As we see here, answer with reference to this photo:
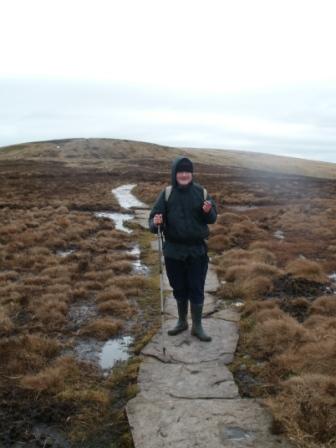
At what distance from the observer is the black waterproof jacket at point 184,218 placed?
26.4 feet

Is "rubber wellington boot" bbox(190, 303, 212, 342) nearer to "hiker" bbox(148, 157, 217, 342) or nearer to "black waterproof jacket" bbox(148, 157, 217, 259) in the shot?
"hiker" bbox(148, 157, 217, 342)

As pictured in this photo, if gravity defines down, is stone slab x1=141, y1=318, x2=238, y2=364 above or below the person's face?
below

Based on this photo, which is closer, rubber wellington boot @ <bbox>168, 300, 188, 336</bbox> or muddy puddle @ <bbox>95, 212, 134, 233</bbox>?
rubber wellington boot @ <bbox>168, 300, 188, 336</bbox>

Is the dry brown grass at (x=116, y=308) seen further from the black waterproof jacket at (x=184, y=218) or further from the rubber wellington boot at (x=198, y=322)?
the black waterproof jacket at (x=184, y=218)

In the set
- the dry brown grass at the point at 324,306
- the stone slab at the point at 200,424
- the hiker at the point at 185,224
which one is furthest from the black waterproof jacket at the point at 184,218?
the dry brown grass at the point at 324,306

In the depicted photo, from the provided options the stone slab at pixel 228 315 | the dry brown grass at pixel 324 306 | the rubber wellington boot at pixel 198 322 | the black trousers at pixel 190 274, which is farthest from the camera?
the dry brown grass at pixel 324 306

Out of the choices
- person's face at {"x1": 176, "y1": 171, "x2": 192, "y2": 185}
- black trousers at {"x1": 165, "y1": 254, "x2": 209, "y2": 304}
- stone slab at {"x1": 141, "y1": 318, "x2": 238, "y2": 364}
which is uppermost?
person's face at {"x1": 176, "y1": 171, "x2": 192, "y2": 185}

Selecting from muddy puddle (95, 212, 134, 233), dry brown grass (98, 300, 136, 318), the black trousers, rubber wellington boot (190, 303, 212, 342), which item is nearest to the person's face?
the black trousers

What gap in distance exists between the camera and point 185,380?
6.94 m

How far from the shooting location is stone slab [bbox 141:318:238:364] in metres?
7.75

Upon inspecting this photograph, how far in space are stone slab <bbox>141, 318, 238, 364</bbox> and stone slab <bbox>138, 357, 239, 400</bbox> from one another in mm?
200

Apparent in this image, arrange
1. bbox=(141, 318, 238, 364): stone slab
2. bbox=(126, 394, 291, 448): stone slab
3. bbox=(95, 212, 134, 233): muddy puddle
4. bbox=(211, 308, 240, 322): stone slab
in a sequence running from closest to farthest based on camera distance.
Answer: bbox=(126, 394, 291, 448): stone slab → bbox=(141, 318, 238, 364): stone slab → bbox=(211, 308, 240, 322): stone slab → bbox=(95, 212, 134, 233): muddy puddle

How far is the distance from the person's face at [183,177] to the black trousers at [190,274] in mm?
1326

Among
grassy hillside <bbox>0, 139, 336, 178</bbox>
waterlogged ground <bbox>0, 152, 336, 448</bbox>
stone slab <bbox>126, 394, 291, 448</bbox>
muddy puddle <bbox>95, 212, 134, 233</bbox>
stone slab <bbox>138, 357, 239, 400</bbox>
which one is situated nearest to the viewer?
stone slab <bbox>126, 394, 291, 448</bbox>
